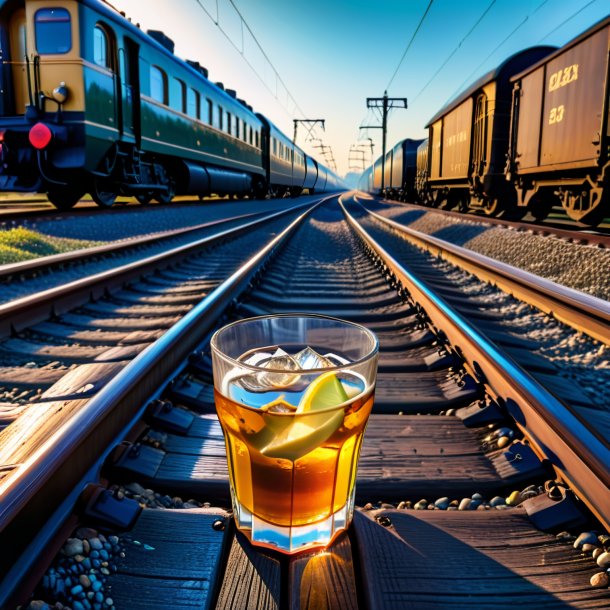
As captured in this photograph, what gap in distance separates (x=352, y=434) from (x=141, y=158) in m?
11.2

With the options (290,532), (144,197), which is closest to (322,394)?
(290,532)

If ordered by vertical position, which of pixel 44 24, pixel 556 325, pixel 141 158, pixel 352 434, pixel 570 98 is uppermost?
pixel 44 24

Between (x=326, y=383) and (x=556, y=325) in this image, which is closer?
(x=326, y=383)

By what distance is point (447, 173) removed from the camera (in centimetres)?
1519

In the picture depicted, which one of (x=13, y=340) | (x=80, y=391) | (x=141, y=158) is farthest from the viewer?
(x=141, y=158)

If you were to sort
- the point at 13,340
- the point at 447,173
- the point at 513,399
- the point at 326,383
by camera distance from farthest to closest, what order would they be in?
the point at 447,173 < the point at 13,340 < the point at 513,399 < the point at 326,383

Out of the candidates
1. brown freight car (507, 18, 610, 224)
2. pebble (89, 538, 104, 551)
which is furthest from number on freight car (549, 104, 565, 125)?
pebble (89, 538, 104, 551)

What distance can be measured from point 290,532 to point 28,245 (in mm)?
6118

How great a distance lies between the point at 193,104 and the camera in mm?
13039

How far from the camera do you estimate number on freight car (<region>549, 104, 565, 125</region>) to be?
8.11 metres

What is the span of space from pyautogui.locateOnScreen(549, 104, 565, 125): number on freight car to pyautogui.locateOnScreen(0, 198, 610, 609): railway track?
23.9 feet

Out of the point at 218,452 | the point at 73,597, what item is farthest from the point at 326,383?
the point at 218,452

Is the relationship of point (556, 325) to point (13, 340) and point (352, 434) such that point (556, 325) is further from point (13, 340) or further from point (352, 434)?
point (13, 340)

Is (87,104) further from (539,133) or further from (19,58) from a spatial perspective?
(539,133)
